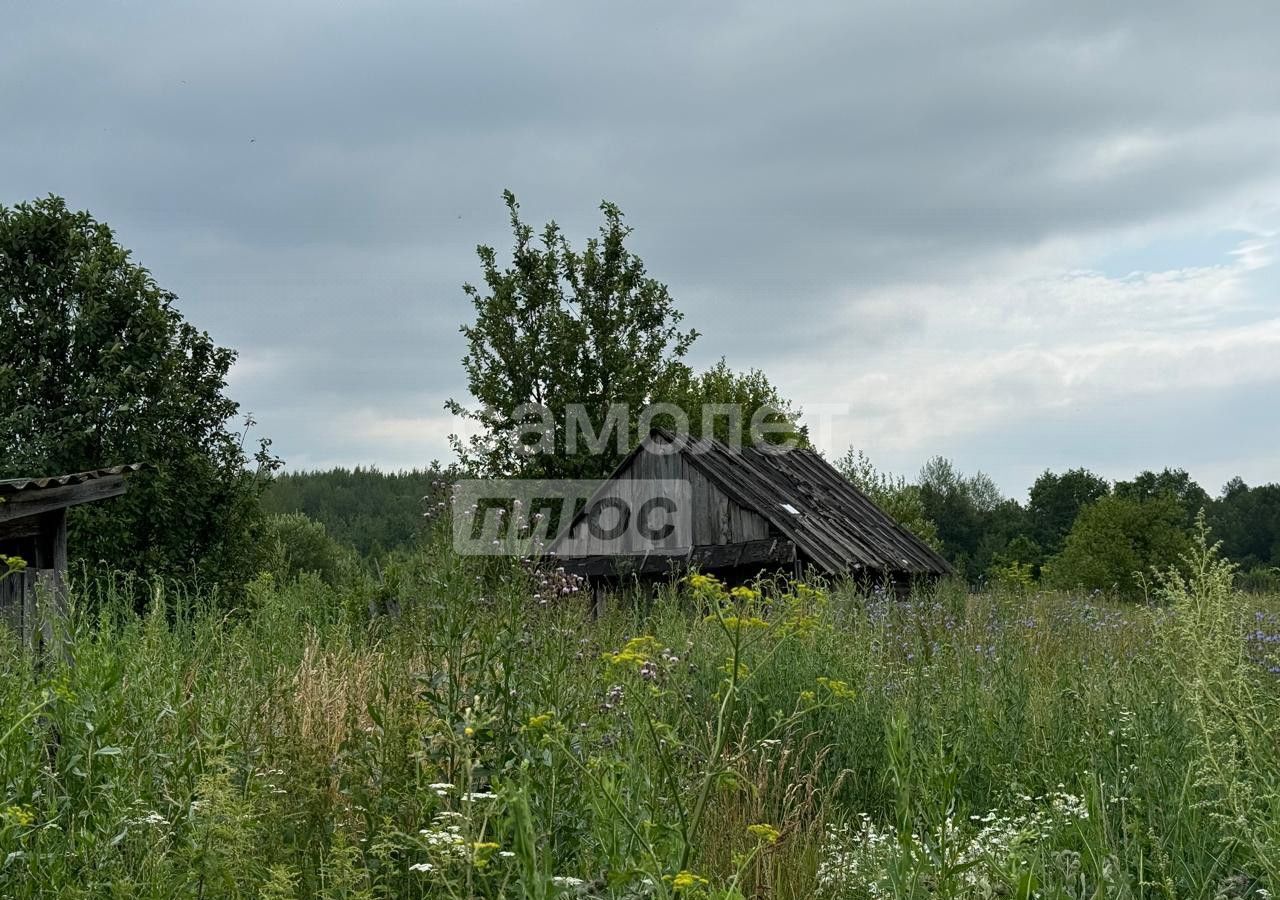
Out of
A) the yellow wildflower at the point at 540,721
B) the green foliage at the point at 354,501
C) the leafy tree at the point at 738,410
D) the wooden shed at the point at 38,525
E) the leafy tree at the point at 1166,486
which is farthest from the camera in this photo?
the green foliage at the point at 354,501

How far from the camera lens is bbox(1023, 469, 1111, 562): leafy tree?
66500mm

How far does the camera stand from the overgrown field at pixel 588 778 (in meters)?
3.48

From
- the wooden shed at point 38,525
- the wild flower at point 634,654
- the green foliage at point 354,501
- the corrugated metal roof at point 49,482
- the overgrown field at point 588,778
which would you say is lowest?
the overgrown field at point 588,778

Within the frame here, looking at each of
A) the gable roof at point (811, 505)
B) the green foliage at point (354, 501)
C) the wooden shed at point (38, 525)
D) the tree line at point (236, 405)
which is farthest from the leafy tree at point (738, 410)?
the green foliage at point (354, 501)

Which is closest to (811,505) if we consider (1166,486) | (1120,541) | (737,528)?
(737,528)

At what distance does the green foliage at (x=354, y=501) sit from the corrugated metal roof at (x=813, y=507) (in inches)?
1805

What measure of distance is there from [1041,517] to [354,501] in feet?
162

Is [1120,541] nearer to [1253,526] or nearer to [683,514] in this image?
[683,514]

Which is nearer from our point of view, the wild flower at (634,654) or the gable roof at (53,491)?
the wild flower at (634,654)

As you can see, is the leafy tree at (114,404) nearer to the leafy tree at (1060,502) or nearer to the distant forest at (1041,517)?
the distant forest at (1041,517)

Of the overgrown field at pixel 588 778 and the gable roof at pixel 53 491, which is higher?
the gable roof at pixel 53 491

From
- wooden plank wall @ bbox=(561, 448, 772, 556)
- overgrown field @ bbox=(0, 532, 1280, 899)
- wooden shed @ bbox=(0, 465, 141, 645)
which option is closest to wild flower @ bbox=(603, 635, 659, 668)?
overgrown field @ bbox=(0, 532, 1280, 899)

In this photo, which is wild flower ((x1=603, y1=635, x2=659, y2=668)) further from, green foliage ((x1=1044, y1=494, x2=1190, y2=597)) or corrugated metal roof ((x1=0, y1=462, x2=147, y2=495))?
green foliage ((x1=1044, y1=494, x2=1190, y2=597))

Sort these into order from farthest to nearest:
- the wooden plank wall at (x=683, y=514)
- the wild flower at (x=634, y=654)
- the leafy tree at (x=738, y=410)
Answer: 1. the leafy tree at (x=738, y=410)
2. the wooden plank wall at (x=683, y=514)
3. the wild flower at (x=634, y=654)
